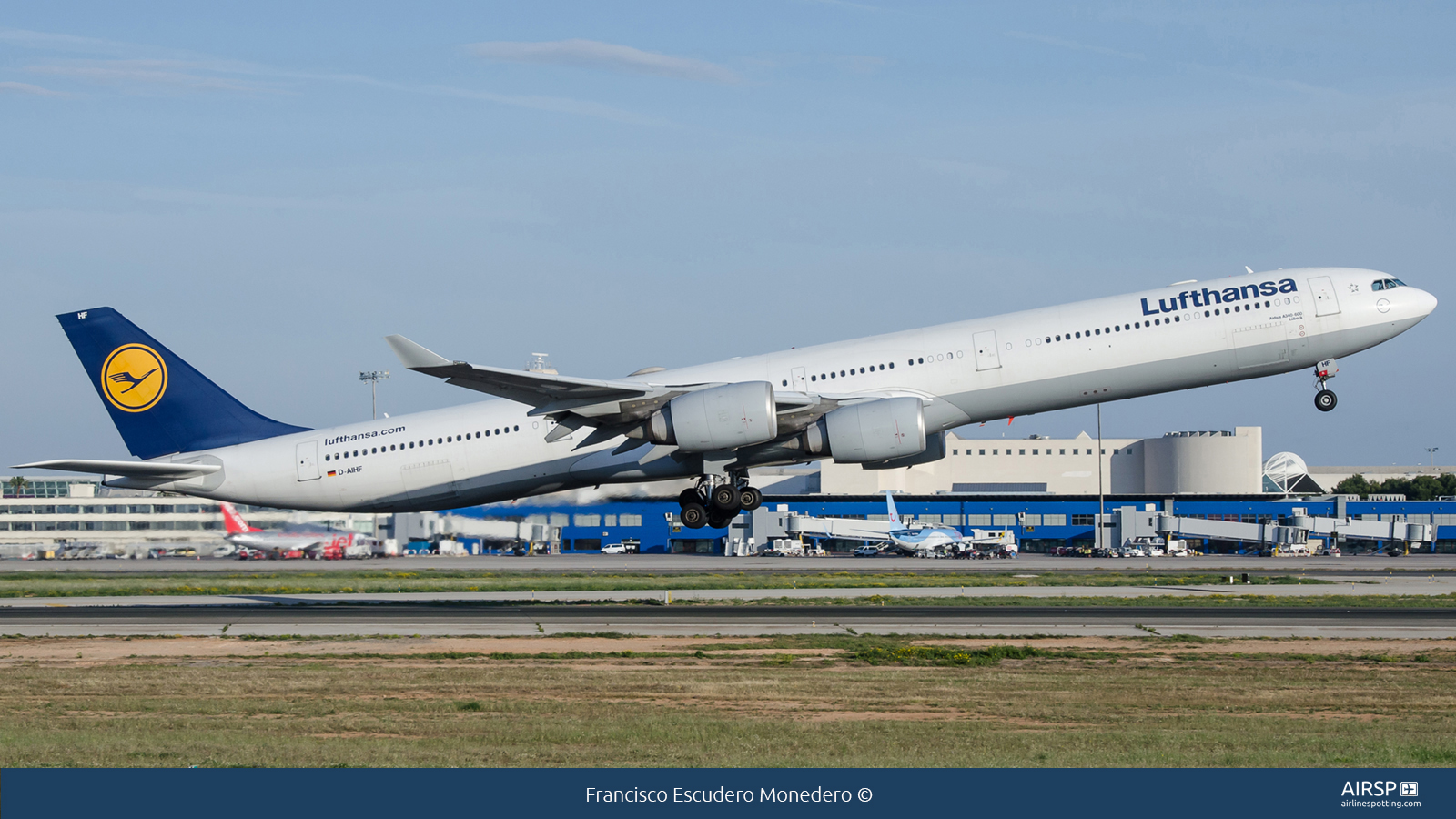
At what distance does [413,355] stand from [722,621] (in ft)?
38.8

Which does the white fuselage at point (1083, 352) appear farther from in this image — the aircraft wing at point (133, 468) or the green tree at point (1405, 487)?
the green tree at point (1405, 487)

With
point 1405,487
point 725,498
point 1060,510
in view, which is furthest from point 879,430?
point 1405,487

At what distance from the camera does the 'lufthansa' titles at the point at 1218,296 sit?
34.5 meters

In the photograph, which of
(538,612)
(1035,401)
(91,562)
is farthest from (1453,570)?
(91,562)

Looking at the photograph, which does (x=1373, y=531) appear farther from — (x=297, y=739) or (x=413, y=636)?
(x=297, y=739)

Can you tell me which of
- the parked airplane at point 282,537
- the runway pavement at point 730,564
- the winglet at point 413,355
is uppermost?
the winglet at point 413,355

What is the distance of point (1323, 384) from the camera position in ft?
118

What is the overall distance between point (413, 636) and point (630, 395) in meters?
8.27

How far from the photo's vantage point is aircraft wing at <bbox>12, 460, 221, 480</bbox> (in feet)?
120

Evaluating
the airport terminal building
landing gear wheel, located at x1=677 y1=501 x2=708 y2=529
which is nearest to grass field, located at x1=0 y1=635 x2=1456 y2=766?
landing gear wheel, located at x1=677 y1=501 x2=708 y2=529

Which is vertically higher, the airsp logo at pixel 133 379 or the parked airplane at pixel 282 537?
the airsp logo at pixel 133 379

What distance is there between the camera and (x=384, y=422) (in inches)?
1613

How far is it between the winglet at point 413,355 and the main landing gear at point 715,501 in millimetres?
8370

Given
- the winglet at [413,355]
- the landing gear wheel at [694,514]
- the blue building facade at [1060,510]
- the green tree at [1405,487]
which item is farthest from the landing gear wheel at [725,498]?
Result: the green tree at [1405,487]
